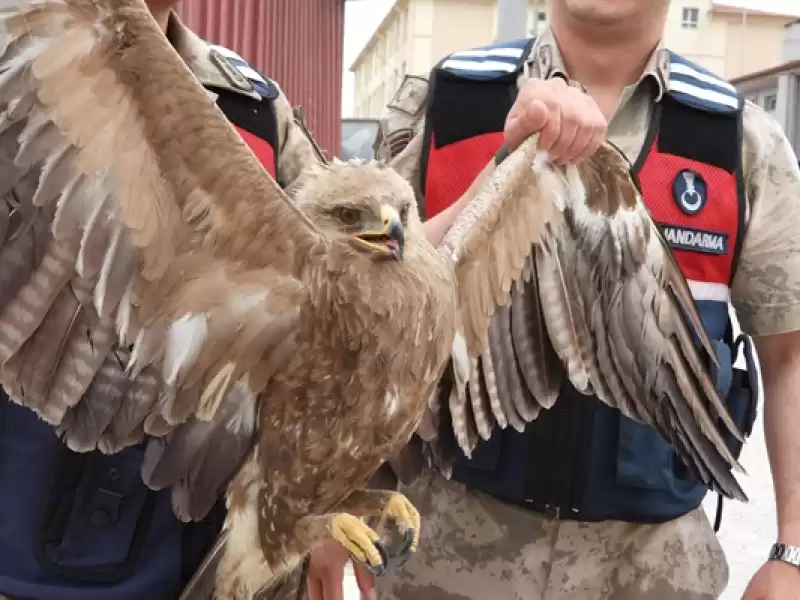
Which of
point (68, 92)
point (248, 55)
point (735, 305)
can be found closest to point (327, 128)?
point (248, 55)

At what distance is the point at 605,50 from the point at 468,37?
6.08 meters

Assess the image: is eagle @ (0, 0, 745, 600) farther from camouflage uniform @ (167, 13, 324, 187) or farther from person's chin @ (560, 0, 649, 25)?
person's chin @ (560, 0, 649, 25)

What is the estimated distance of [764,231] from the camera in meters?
1.15

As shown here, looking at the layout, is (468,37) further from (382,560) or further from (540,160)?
(382,560)

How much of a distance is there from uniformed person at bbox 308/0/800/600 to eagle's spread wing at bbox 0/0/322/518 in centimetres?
47

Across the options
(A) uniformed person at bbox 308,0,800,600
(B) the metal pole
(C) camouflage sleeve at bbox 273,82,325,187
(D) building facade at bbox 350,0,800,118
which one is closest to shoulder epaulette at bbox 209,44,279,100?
(C) camouflage sleeve at bbox 273,82,325,187

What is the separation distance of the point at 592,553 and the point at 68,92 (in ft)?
3.04

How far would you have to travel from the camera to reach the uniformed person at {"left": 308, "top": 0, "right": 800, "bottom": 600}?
113 centimetres

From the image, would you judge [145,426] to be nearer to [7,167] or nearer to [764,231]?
[7,167]

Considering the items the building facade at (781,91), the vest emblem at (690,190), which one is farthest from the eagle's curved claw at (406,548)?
the building facade at (781,91)

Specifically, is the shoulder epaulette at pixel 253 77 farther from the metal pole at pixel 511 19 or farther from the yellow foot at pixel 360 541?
the metal pole at pixel 511 19

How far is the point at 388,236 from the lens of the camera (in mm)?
638

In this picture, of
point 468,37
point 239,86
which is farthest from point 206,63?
point 468,37

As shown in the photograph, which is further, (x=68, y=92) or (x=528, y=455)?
(x=528, y=455)
